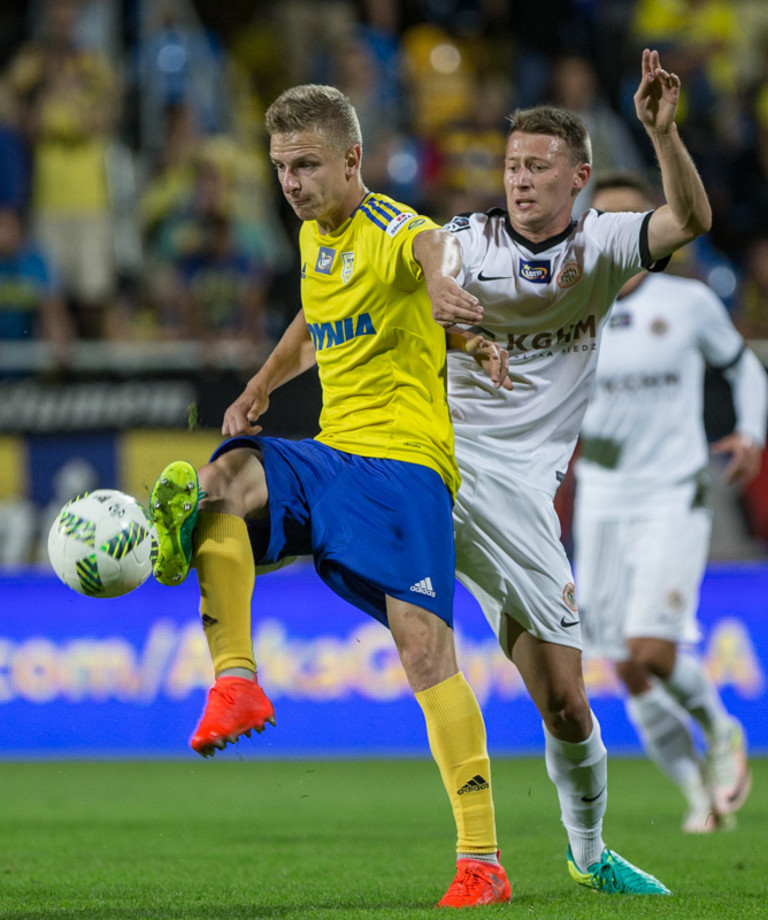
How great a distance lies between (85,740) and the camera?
9.62 metres

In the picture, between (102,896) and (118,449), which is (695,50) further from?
(102,896)

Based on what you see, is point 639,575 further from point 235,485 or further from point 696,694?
point 235,485

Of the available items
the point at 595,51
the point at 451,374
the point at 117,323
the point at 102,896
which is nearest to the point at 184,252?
the point at 117,323

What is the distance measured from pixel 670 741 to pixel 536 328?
2.90 m

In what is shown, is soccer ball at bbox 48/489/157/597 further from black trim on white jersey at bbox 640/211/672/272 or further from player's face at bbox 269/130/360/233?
black trim on white jersey at bbox 640/211/672/272

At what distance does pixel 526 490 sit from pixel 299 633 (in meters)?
5.01

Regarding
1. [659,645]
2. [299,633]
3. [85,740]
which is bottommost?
[85,740]

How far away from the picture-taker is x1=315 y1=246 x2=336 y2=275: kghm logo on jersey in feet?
14.6

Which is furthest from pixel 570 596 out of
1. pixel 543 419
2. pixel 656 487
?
pixel 656 487

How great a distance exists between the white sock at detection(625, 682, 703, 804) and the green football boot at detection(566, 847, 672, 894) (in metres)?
2.20

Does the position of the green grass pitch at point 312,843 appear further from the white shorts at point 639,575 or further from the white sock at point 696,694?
the white shorts at point 639,575

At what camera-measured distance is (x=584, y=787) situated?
4836 mm

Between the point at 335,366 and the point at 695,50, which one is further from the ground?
the point at 695,50

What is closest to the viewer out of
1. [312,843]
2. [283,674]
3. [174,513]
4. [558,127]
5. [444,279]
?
[444,279]
